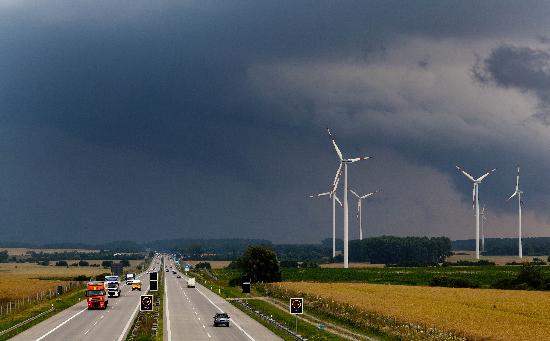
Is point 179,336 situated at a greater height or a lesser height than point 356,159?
lesser

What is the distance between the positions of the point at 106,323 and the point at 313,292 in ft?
167

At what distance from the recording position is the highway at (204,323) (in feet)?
228

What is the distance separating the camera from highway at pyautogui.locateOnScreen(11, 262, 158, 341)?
69000 mm

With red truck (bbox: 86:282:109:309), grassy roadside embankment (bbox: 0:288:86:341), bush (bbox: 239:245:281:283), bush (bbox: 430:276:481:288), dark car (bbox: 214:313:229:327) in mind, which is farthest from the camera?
bush (bbox: 239:245:281:283)

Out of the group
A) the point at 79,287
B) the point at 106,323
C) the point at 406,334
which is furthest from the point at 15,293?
the point at 406,334

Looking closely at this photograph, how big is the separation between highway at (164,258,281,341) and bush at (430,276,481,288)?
51.5 metres

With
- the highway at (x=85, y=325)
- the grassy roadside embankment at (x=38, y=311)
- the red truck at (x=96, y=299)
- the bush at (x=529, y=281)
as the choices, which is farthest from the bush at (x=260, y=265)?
the red truck at (x=96, y=299)

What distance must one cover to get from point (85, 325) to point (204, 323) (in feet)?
39.3

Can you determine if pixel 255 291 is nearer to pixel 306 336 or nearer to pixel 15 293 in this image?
pixel 15 293

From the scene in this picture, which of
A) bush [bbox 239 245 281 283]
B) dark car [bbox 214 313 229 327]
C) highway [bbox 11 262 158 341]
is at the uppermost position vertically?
bush [bbox 239 245 281 283]

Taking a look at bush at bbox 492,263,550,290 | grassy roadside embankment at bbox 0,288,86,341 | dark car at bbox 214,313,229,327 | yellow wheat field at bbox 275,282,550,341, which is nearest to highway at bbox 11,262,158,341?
grassy roadside embankment at bbox 0,288,86,341

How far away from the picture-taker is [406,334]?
227 ft

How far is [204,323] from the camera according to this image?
82.9m

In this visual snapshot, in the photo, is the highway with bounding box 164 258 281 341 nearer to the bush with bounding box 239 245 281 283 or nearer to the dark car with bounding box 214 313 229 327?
the dark car with bounding box 214 313 229 327
